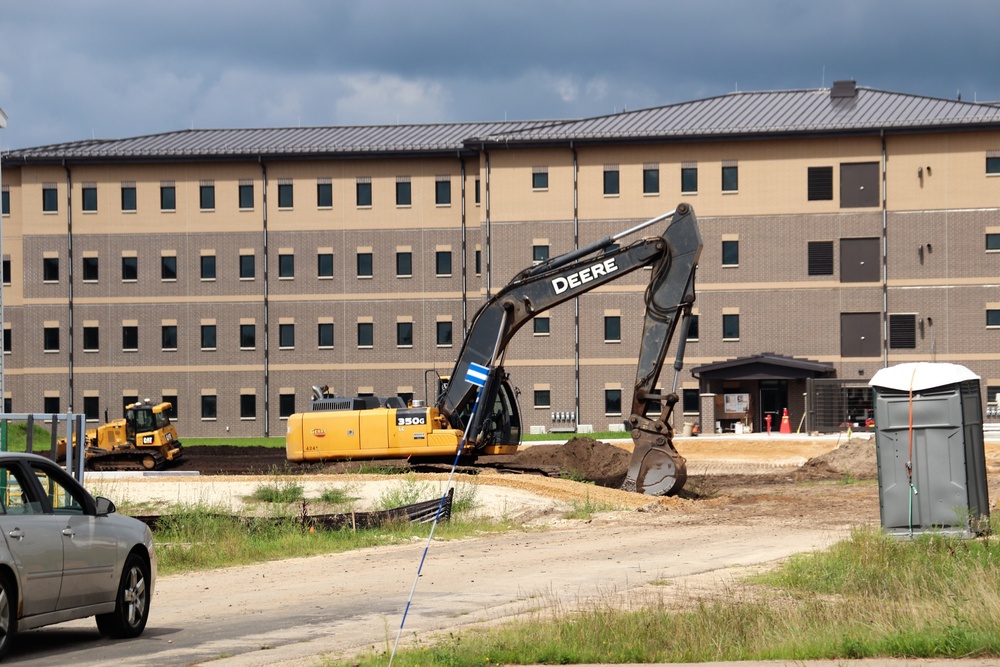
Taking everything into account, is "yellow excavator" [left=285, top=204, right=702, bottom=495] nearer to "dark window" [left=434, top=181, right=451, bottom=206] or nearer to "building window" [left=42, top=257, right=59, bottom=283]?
"dark window" [left=434, top=181, right=451, bottom=206]

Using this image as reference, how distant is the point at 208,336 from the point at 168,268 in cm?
375

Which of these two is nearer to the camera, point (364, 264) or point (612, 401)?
point (612, 401)

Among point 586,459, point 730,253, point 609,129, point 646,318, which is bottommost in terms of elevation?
point 586,459

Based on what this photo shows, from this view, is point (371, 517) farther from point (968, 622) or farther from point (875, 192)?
point (875, 192)

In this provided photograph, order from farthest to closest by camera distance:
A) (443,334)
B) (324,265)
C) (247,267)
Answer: (247,267)
(324,265)
(443,334)

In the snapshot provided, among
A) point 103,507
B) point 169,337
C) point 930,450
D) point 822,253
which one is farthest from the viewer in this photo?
point 169,337

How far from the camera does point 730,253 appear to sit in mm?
64125

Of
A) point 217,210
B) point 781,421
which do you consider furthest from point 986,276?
Answer: point 217,210

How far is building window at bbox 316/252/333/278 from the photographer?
68125 millimetres

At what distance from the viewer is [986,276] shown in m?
62.5

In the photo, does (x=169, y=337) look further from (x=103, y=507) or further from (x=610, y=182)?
(x=103, y=507)

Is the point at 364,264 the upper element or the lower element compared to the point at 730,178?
lower

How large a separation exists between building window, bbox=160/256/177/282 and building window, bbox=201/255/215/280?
1328 millimetres

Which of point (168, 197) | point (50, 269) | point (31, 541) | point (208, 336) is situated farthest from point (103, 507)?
point (50, 269)
